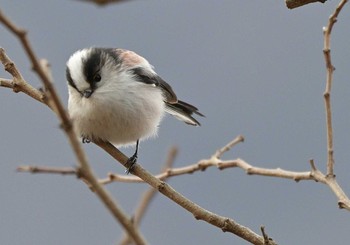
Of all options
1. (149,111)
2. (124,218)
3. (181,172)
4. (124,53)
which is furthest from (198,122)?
(124,218)

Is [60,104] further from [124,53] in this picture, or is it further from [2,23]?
[124,53]

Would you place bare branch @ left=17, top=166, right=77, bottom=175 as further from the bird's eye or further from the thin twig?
the bird's eye

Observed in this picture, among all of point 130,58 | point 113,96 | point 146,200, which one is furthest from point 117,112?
point 146,200

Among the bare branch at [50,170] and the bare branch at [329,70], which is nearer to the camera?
the bare branch at [50,170]

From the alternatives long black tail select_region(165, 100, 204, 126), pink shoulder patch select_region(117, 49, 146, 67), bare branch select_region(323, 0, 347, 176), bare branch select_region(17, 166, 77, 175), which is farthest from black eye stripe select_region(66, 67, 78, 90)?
bare branch select_region(17, 166, 77, 175)

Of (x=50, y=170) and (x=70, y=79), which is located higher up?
(x=70, y=79)

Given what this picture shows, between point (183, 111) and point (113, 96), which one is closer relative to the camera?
point (113, 96)

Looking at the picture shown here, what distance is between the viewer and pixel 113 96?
7.65ft

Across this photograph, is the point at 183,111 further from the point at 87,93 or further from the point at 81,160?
the point at 81,160

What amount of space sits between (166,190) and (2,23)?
0.70 metres

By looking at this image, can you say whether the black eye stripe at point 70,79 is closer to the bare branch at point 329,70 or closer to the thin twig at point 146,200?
the thin twig at point 146,200

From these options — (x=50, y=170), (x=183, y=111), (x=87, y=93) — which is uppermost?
(x=183, y=111)

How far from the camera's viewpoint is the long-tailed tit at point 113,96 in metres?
2.26

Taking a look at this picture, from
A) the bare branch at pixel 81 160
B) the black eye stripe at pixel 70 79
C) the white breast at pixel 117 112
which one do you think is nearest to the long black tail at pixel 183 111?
the white breast at pixel 117 112
